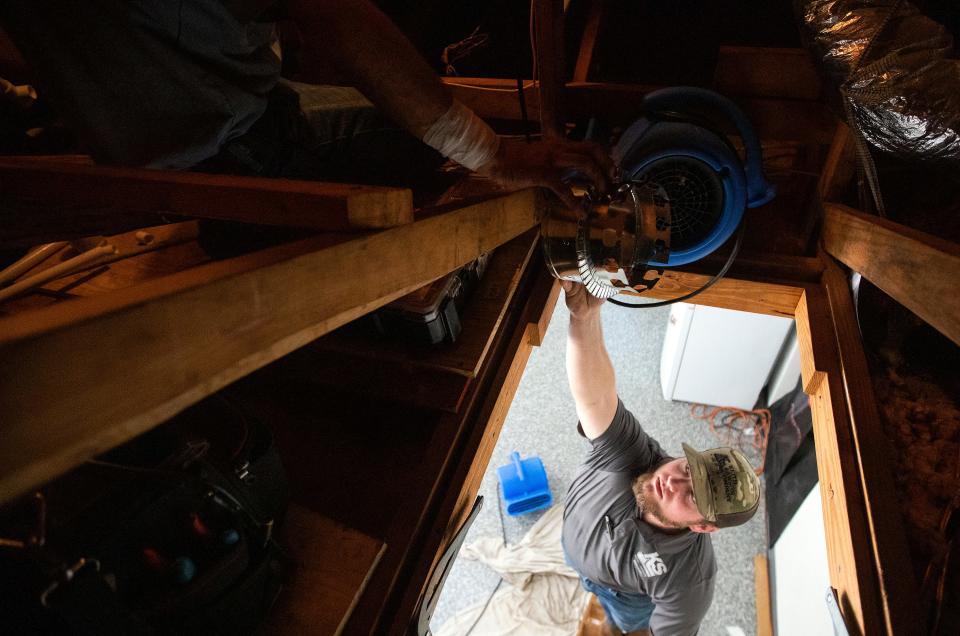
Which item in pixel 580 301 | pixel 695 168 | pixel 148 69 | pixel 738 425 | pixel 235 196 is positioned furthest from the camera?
pixel 738 425

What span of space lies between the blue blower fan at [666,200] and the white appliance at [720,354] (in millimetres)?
1718

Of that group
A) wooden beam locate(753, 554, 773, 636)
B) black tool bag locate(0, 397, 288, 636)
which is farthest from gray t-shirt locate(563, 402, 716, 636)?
black tool bag locate(0, 397, 288, 636)

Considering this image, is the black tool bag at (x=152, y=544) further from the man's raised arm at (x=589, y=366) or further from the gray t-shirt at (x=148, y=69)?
the man's raised arm at (x=589, y=366)

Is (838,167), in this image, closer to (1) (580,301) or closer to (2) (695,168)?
(2) (695,168)

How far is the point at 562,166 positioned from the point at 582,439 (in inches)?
93.5

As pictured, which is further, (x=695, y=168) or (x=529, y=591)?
(x=529, y=591)

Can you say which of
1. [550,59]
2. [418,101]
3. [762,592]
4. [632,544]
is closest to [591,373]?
[632,544]

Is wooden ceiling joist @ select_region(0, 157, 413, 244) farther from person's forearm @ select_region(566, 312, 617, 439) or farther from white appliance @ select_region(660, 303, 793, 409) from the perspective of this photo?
white appliance @ select_region(660, 303, 793, 409)

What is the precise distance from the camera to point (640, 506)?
1.81 meters

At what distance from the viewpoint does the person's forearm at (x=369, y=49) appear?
737mm

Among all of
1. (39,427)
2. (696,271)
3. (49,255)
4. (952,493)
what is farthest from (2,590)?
(696,271)

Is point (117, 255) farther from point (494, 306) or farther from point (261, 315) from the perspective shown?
point (261, 315)

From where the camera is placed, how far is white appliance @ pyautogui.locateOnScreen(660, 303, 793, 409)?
261 cm

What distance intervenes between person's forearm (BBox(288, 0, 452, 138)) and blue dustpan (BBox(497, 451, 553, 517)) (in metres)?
2.37
